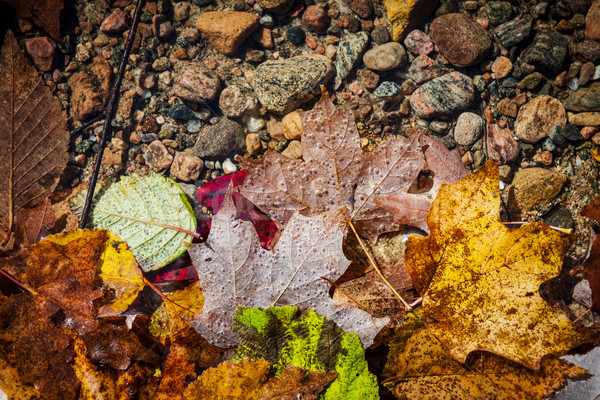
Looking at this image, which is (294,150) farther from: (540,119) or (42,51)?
(42,51)

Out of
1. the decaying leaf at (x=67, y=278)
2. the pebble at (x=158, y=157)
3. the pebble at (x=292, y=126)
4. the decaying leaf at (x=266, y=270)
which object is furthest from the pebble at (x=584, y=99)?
the decaying leaf at (x=67, y=278)

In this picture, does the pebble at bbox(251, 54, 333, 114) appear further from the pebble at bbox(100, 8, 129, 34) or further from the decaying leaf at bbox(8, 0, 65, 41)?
the decaying leaf at bbox(8, 0, 65, 41)

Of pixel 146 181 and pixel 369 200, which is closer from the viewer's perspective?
pixel 369 200

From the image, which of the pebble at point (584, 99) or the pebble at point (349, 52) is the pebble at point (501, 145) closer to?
the pebble at point (584, 99)

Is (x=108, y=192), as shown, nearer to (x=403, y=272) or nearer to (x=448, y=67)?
(x=403, y=272)

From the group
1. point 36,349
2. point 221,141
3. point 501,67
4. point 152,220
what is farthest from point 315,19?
point 36,349

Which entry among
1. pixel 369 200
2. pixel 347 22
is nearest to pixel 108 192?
pixel 369 200

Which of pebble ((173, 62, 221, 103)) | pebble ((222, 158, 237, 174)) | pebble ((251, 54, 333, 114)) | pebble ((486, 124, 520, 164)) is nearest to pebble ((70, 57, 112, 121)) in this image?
pebble ((173, 62, 221, 103))

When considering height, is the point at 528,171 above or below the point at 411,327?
below
